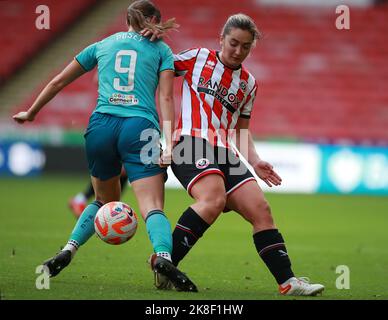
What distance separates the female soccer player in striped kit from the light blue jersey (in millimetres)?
269

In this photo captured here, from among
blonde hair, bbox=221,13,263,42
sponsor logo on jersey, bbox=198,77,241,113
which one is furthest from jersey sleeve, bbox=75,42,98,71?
blonde hair, bbox=221,13,263,42

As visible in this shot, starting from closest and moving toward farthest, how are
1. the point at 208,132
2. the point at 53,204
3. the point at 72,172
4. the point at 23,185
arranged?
the point at 208,132 < the point at 53,204 < the point at 23,185 < the point at 72,172

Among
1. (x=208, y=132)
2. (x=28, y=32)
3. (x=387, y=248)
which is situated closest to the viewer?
(x=208, y=132)

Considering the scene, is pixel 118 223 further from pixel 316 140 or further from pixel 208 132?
pixel 316 140

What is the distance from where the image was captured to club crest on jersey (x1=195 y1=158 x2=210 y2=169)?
577cm

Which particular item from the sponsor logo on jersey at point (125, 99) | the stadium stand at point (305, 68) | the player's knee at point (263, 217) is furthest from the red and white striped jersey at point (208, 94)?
the stadium stand at point (305, 68)

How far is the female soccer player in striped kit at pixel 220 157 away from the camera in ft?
18.8

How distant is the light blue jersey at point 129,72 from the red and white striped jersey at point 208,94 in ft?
0.77

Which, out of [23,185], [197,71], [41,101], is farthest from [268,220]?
[23,185]

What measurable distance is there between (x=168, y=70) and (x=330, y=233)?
18.3ft

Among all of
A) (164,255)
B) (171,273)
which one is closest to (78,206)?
(164,255)

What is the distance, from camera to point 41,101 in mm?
5969

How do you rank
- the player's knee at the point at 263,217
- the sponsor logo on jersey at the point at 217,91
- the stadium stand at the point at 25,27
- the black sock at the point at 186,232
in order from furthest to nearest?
1. the stadium stand at the point at 25,27
2. the sponsor logo on jersey at the point at 217,91
3. the player's knee at the point at 263,217
4. the black sock at the point at 186,232

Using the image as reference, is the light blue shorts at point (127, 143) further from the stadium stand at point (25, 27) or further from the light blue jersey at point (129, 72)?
the stadium stand at point (25, 27)
